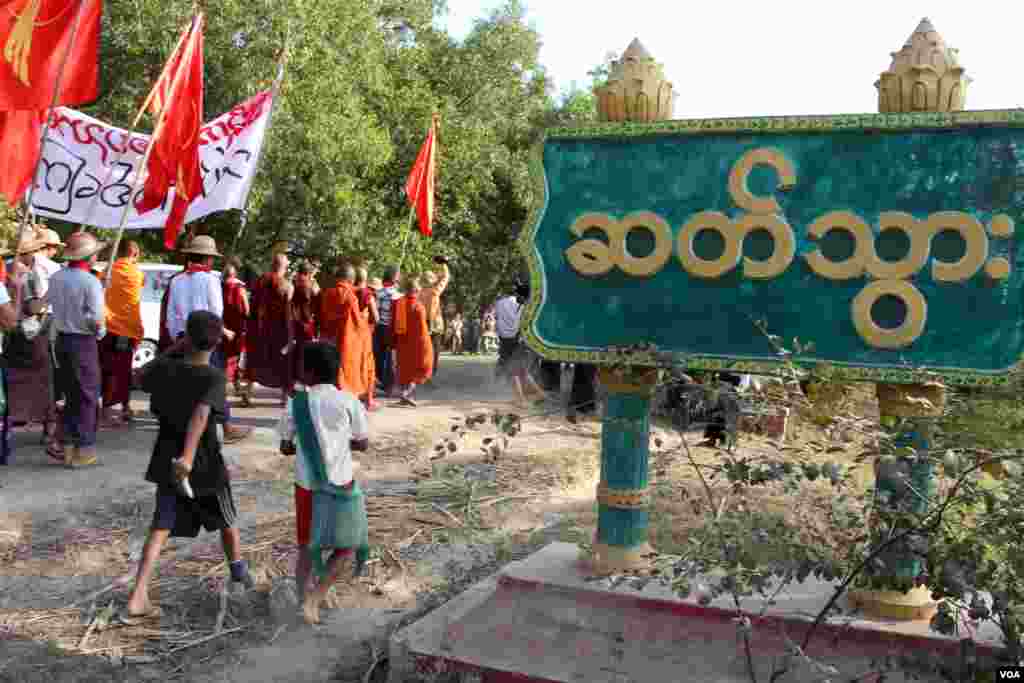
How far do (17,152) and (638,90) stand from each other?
469 centimetres

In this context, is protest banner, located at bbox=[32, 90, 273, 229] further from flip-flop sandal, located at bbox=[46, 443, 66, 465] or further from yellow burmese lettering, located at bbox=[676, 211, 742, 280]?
yellow burmese lettering, located at bbox=[676, 211, 742, 280]

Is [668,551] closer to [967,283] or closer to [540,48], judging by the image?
[967,283]

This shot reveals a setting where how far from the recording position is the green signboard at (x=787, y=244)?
3076mm

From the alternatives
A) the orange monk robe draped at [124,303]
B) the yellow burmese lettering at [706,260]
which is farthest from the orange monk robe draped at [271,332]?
the yellow burmese lettering at [706,260]

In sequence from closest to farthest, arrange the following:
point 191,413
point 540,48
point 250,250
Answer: point 191,413 → point 250,250 → point 540,48

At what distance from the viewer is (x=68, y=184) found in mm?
7945

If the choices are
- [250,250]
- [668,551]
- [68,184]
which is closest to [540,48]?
[250,250]

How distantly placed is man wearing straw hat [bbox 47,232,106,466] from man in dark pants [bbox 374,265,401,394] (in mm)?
5058

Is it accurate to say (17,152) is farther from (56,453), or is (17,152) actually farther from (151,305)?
(151,305)

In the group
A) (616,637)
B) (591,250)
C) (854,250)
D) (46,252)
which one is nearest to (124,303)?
(46,252)

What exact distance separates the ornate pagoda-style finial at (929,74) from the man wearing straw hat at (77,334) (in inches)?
216

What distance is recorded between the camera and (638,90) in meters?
3.56

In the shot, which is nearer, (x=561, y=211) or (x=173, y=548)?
(x=561, y=211)

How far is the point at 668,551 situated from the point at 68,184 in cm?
602
